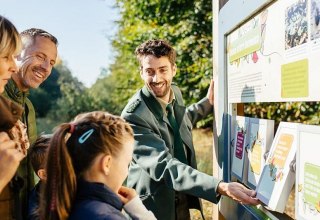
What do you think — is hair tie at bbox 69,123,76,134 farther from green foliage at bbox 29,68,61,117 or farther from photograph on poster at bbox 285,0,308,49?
green foliage at bbox 29,68,61,117

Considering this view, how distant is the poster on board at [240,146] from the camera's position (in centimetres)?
261

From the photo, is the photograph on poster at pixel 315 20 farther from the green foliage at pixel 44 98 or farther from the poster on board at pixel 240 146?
the green foliage at pixel 44 98

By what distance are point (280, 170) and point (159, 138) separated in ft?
3.43

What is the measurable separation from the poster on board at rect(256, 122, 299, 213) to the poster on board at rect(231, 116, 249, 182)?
0.45 meters

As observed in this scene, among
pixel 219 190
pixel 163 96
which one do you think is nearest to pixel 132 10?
pixel 163 96

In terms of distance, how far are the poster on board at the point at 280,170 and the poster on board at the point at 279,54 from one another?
17 centimetres

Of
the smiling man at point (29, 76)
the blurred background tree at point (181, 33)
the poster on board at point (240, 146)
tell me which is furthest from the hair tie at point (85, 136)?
the blurred background tree at point (181, 33)

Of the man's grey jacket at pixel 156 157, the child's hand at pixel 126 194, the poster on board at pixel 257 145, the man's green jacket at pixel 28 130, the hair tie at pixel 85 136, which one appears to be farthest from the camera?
the man's grey jacket at pixel 156 157

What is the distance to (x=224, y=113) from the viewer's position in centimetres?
311

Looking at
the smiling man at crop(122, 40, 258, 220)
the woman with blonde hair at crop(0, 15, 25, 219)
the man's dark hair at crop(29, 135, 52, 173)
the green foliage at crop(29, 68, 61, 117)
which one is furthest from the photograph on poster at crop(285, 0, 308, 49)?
the green foliage at crop(29, 68, 61, 117)

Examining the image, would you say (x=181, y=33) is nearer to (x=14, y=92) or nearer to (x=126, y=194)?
(x=14, y=92)

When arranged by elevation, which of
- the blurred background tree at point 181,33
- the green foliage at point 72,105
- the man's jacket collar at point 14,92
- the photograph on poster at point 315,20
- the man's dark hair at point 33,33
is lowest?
the green foliage at point 72,105

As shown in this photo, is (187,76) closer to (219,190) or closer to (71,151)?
(219,190)

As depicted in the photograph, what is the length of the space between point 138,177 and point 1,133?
1.57 meters
